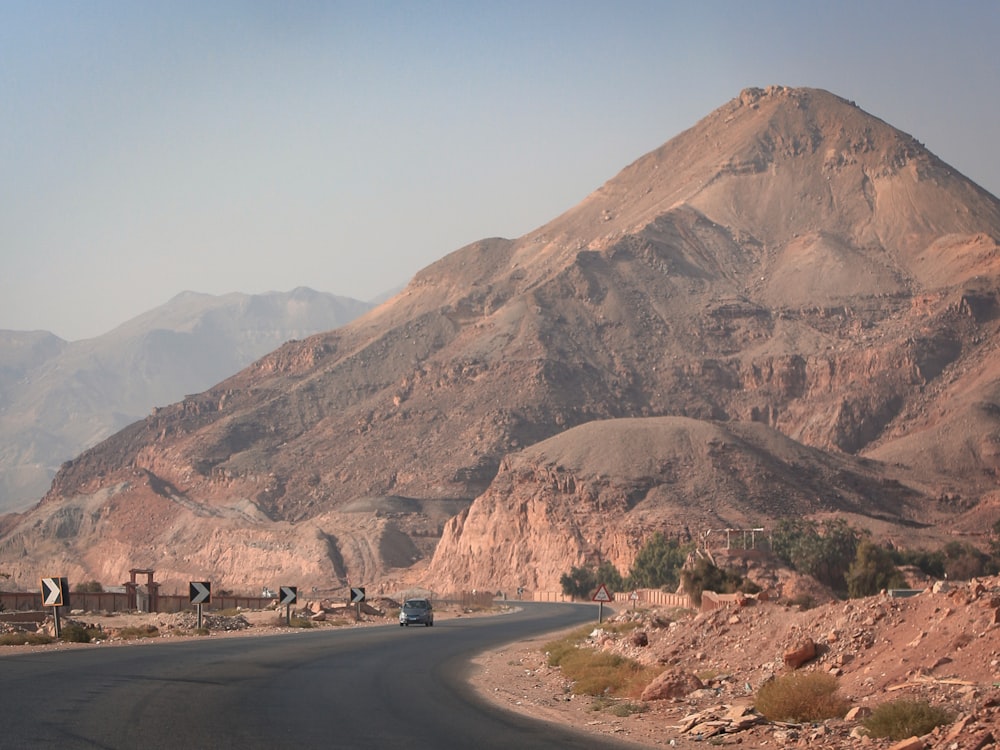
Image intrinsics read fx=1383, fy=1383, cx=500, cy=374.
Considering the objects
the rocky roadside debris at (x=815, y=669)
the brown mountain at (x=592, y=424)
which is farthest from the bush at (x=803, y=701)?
the brown mountain at (x=592, y=424)

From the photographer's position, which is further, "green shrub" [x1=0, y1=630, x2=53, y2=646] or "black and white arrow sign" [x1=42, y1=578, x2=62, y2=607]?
"green shrub" [x1=0, y1=630, x2=53, y2=646]

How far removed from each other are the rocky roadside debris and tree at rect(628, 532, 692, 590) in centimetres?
6092

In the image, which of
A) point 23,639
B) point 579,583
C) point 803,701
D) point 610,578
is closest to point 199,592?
point 23,639

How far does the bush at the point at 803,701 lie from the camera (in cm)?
1991

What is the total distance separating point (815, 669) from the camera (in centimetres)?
2238

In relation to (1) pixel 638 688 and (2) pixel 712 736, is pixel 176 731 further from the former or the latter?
(1) pixel 638 688

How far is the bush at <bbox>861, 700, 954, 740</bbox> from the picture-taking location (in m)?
17.3

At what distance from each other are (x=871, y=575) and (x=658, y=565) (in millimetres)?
28953

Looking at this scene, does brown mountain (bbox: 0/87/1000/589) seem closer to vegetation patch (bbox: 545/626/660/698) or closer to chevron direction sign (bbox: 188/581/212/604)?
chevron direction sign (bbox: 188/581/212/604)

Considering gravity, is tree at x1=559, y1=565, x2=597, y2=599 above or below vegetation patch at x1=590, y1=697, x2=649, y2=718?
below

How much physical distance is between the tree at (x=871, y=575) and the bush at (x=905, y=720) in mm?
43952

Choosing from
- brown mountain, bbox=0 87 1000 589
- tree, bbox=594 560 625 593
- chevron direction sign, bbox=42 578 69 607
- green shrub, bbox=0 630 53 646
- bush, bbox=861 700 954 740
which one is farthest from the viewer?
brown mountain, bbox=0 87 1000 589

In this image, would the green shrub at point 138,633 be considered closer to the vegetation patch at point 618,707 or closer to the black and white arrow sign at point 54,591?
the black and white arrow sign at point 54,591

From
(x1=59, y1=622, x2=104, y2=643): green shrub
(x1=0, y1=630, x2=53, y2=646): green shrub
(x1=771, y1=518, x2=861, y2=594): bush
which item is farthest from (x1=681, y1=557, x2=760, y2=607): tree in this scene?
(x1=0, y1=630, x2=53, y2=646): green shrub
